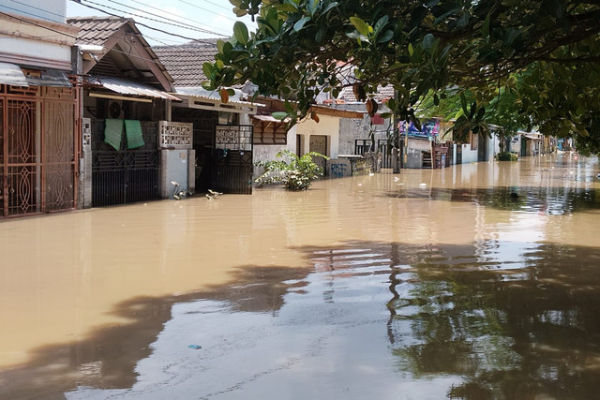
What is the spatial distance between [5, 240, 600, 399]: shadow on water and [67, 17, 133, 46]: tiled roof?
8.73 meters

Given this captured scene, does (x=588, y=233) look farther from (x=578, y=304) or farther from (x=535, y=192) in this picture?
(x=535, y=192)

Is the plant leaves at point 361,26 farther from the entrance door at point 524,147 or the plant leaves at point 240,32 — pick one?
the entrance door at point 524,147

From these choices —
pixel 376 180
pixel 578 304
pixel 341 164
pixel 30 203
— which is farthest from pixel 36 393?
pixel 341 164

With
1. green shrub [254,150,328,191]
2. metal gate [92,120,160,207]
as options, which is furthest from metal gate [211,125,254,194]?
metal gate [92,120,160,207]

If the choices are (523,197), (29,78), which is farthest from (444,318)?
(523,197)

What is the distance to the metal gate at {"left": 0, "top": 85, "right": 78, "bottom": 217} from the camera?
1398 cm

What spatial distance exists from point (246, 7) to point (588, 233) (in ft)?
36.0

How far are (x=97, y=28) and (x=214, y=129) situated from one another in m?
6.08

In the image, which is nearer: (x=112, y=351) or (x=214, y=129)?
(x=112, y=351)

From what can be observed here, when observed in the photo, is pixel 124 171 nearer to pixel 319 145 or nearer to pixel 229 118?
pixel 229 118

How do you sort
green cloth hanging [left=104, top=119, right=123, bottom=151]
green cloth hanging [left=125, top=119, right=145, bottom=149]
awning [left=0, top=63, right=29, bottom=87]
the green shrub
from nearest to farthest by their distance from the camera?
awning [left=0, top=63, right=29, bottom=87] < green cloth hanging [left=104, top=119, right=123, bottom=151] < green cloth hanging [left=125, top=119, right=145, bottom=149] < the green shrub

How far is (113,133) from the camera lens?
685 inches

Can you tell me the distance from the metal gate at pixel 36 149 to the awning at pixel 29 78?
1.09ft

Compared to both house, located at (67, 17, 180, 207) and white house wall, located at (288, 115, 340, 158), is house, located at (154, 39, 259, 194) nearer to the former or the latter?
house, located at (67, 17, 180, 207)
